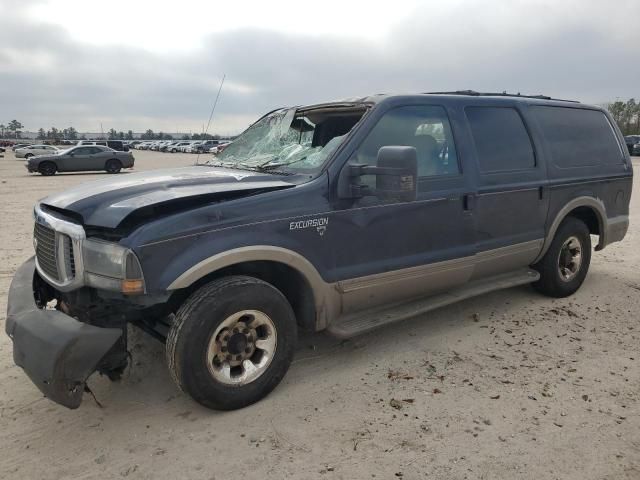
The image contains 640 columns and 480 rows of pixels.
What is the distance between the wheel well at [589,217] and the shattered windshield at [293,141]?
2937 mm

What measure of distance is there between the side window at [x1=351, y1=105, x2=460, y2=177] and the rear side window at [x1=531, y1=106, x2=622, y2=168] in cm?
138

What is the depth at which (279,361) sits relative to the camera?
3268mm

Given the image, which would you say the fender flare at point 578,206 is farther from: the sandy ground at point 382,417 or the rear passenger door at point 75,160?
the rear passenger door at point 75,160

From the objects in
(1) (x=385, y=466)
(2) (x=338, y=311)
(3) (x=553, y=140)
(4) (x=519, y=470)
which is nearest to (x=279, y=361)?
(2) (x=338, y=311)

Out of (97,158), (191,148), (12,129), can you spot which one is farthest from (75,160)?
(12,129)

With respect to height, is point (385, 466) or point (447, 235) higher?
point (447, 235)

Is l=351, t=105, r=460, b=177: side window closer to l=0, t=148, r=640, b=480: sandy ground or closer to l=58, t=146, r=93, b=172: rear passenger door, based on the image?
l=0, t=148, r=640, b=480: sandy ground

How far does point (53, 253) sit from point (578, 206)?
4778 mm

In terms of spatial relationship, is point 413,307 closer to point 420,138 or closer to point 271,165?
point 420,138

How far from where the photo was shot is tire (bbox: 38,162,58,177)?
902 inches

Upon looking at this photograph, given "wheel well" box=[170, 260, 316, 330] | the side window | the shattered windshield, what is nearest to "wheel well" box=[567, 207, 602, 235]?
the side window

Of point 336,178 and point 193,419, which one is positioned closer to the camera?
point 193,419

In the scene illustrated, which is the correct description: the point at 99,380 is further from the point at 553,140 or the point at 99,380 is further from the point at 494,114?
the point at 553,140

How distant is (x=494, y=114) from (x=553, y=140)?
2.79ft
